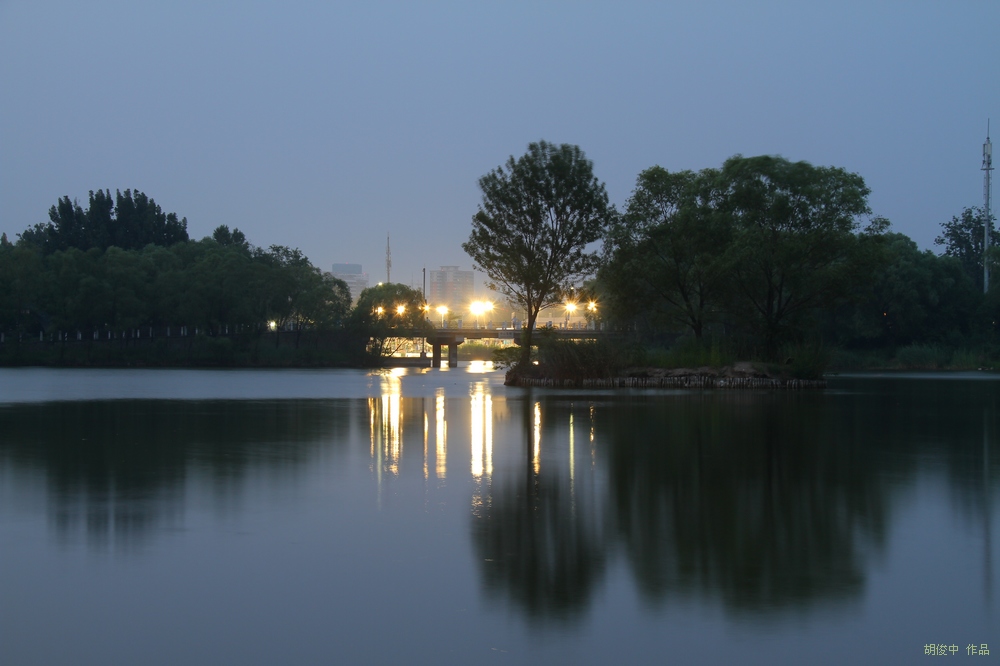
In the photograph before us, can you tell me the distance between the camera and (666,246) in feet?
173

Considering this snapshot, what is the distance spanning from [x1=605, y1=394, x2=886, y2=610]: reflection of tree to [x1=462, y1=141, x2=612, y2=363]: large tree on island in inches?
1127

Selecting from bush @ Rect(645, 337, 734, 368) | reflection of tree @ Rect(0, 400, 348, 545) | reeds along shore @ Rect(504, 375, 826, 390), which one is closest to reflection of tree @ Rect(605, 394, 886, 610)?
reflection of tree @ Rect(0, 400, 348, 545)

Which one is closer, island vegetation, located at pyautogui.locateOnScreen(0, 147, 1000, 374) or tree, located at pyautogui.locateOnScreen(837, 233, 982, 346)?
island vegetation, located at pyautogui.locateOnScreen(0, 147, 1000, 374)

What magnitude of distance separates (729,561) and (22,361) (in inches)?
3756

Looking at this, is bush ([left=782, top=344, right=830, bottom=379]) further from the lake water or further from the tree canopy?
the tree canopy

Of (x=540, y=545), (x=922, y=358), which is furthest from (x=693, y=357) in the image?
(x=922, y=358)

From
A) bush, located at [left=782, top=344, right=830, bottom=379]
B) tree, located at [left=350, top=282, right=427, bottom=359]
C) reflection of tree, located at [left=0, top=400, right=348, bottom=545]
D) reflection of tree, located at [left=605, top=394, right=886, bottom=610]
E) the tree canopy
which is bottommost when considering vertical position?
reflection of tree, located at [left=605, top=394, right=886, bottom=610]

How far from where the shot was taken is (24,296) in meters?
95.9

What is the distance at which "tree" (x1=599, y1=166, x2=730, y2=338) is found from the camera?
2042 inches

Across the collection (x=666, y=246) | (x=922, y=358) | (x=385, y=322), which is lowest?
(x=922, y=358)

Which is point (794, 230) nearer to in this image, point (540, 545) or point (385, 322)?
point (540, 545)

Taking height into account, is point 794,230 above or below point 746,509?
above

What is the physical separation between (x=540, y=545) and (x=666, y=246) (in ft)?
145

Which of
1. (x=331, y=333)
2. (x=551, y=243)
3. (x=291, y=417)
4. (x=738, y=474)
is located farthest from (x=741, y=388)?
(x=331, y=333)
